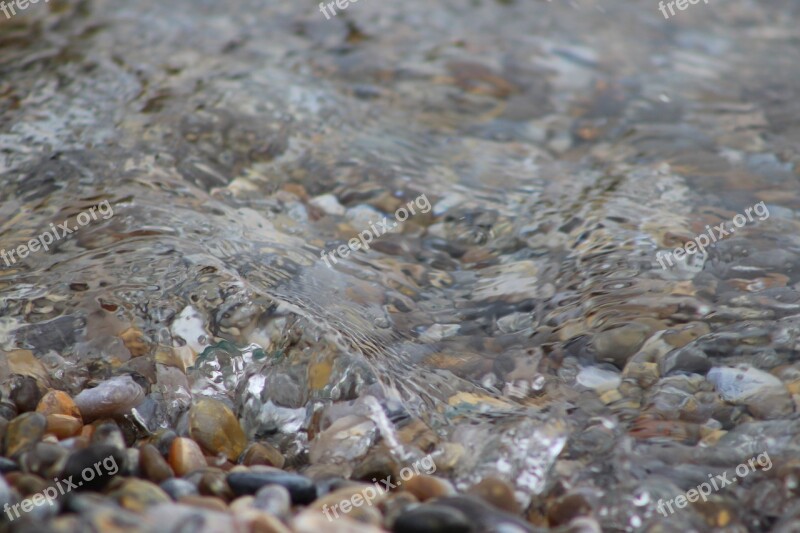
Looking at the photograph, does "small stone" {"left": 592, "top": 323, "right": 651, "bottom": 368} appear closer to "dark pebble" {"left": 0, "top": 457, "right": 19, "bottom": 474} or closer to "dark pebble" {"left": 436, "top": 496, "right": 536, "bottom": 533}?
"dark pebble" {"left": 436, "top": 496, "right": 536, "bottom": 533}

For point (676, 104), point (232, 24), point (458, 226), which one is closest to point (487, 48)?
point (676, 104)

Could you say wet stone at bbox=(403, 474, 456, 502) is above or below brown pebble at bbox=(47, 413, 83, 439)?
below

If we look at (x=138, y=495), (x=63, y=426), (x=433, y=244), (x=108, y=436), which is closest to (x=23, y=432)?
(x=63, y=426)

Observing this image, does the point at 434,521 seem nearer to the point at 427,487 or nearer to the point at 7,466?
the point at 427,487

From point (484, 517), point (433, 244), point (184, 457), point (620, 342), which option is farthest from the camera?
point (433, 244)

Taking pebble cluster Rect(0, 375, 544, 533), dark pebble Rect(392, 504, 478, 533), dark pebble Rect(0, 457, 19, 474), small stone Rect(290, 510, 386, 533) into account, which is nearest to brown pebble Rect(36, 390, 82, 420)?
pebble cluster Rect(0, 375, 544, 533)

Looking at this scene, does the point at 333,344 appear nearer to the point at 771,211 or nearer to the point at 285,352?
the point at 285,352
